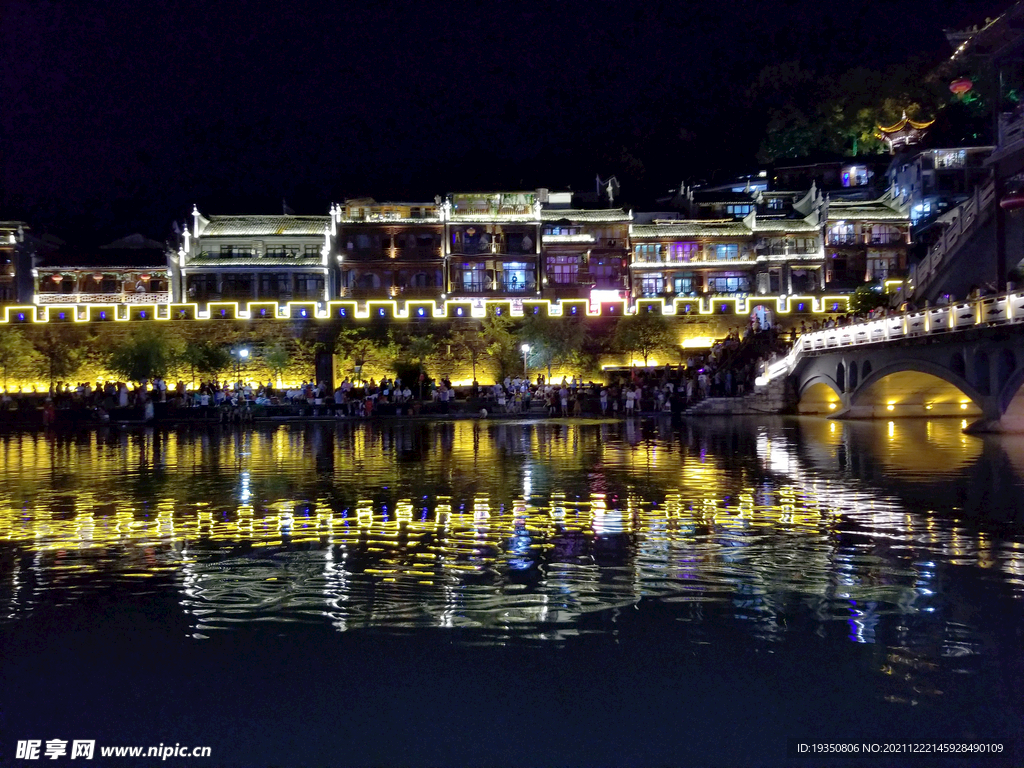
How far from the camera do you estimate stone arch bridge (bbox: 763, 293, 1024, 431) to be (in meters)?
21.5

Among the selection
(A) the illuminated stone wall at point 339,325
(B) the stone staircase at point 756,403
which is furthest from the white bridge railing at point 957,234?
(A) the illuminated stone wall at point 339,325

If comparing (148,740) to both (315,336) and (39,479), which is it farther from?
(315,336)

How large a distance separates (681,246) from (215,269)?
32428 millimetres

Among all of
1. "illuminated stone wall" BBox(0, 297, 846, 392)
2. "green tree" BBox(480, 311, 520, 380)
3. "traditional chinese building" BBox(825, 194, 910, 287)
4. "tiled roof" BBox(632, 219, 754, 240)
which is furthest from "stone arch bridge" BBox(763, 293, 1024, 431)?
"traditional chinese building" BBox(825, 194, 910, 287)

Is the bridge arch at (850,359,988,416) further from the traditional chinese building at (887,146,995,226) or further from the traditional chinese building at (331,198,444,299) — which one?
the traditional chinese building at (331,198,444,299)

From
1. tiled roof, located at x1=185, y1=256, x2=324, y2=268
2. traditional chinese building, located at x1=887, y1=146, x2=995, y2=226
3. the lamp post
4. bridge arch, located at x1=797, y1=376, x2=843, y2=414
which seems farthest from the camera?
traditional chinese building, located at x1=887, y1=146, x2=995, y2=226

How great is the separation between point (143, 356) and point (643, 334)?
30.3 m

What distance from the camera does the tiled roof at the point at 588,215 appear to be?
62.1 m

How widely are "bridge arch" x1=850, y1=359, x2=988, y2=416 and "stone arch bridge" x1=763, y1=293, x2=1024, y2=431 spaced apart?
0.04 m

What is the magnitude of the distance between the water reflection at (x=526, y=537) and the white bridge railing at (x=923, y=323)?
11.5 ft

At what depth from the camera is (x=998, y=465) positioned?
15359 millimetres

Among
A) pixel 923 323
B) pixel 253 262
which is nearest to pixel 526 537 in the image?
pixel 923 323

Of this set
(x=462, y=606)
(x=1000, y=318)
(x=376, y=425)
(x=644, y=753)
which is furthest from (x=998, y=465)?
(x=376, y=425)

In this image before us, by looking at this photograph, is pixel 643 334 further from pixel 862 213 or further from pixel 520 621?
pixel 520 621
